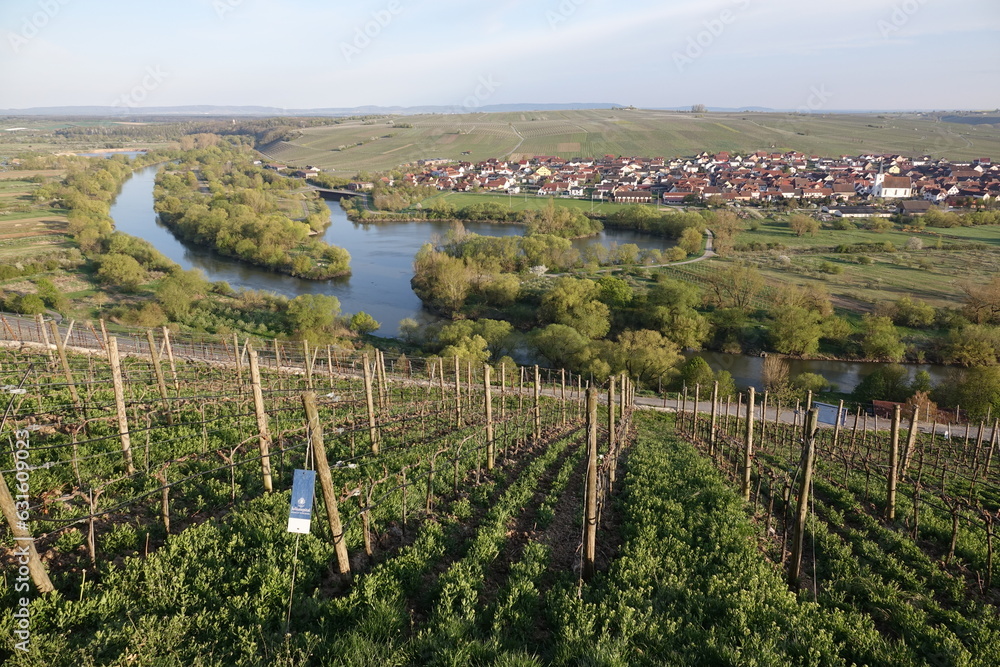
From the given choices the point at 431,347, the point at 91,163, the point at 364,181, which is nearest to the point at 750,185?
the point at 364,181

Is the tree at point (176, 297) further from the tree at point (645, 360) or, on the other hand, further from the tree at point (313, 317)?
the tree at point (645, 360)

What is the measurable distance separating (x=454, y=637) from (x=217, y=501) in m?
4.21

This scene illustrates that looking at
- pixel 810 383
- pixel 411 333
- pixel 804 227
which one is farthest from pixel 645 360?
pixel 804 227

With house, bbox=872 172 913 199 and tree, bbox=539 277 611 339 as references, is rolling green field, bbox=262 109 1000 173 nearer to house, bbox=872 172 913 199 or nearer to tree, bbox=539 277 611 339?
house, bbox=872 172 913 199

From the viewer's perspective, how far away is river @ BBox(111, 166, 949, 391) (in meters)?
32.5

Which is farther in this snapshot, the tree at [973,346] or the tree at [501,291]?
the tree at [501,291]

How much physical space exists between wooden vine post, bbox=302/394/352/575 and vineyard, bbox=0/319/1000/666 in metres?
0.03

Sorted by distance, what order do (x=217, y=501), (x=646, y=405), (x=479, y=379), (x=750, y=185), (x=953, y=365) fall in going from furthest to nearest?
1. (x=750, y=185)
2. (x=953, y=365)
3. (x=479, y=379)
4. (x=646, y=405)
5. (x=217, y=501)

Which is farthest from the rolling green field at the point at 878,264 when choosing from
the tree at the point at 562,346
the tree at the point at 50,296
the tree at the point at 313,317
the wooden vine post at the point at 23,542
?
the tree at the point at 50,296

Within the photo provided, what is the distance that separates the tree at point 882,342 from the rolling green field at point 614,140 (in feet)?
355

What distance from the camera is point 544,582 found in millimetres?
6102

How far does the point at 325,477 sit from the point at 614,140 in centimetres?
16657

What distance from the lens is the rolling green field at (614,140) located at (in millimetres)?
137750

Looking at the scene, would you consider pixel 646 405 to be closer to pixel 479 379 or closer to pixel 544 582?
pixel 479 379
